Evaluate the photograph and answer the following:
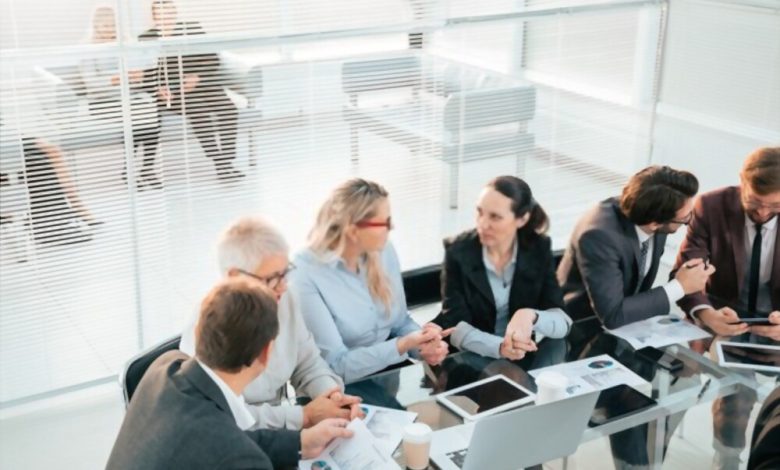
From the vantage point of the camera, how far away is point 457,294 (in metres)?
3.39

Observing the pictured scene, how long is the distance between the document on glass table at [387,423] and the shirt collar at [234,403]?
0.36m

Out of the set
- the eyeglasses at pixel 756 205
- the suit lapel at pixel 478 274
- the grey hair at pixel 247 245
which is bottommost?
the suit lapel at pixel 478 274

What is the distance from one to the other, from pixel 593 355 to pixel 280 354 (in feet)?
3.38

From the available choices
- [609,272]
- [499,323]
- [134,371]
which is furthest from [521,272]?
[134,371]

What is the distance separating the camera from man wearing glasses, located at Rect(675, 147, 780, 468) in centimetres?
340

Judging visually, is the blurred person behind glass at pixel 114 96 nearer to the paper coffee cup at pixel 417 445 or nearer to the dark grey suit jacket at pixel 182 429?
the dark grey suit jacket at pixel 182 429

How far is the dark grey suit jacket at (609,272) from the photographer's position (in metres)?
3.36

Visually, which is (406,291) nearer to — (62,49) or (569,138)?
(62,49)

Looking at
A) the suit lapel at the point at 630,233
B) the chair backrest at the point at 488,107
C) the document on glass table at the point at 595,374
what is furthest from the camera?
the chair backrest at the point at 488,107

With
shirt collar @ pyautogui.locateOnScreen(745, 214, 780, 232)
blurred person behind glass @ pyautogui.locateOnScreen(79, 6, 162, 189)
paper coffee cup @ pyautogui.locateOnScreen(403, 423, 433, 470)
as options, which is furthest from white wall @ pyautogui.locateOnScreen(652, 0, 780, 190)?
paper coffee cup @ pyautogui.locateOnScreen(403, 423, 433, 470)

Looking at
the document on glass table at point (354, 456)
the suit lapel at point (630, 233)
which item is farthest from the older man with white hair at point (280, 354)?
the suit lapel at point (630, 233)

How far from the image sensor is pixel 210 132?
168 inches

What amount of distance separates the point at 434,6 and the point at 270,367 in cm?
256

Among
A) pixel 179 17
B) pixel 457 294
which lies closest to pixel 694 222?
pixel 457 294
